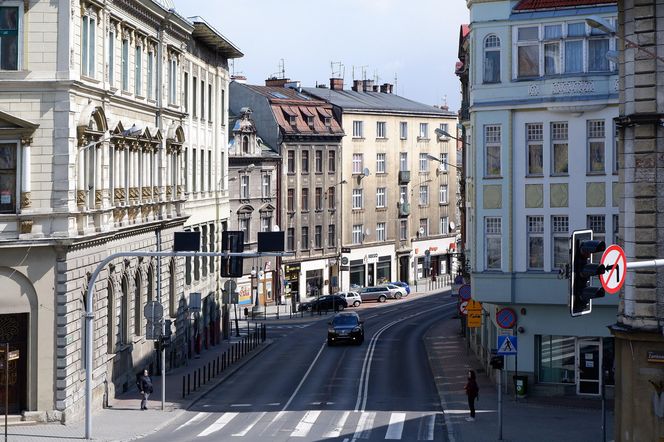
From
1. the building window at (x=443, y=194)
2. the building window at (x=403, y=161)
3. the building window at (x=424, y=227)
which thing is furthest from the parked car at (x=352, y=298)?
the building window at (x=443, y=194)

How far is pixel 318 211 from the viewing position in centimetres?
9369

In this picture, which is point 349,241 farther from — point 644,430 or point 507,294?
point 644,430

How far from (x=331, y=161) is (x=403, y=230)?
14.1 meters

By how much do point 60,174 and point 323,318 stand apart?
46.3 meters

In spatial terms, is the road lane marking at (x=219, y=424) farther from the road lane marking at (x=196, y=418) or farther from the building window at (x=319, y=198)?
the building window at (x=319, y=198)

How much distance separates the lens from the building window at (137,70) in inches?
1820

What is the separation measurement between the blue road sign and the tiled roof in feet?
42.2

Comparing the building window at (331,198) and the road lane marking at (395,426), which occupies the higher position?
the building window at (331,198)

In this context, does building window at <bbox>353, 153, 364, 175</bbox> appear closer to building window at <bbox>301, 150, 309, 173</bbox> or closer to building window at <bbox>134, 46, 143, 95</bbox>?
building window at <bbox>301, 150, 309, 173</bbox>

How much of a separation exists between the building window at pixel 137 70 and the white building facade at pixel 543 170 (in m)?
13.5

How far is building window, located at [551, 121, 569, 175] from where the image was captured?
40594 mm

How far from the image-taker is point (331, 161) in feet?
313

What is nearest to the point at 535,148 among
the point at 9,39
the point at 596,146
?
the point at 596,146

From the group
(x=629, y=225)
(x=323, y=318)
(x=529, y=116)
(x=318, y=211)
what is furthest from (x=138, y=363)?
(x=318, y=211)
